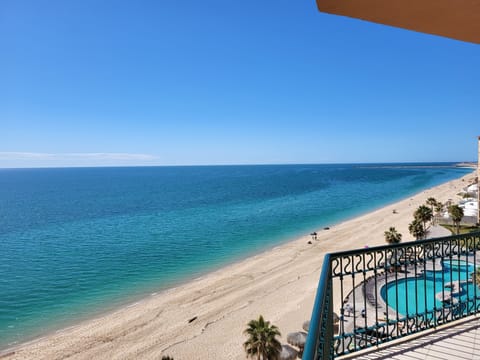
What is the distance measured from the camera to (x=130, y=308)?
22297 millimetres

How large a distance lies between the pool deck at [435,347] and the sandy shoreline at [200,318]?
41.0ft

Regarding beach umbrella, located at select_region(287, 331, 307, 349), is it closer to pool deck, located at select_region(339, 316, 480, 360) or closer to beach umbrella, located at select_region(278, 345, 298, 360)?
beach umbrella, located at select_region(278, 345, 298, 360)

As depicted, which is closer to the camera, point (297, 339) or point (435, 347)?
point (435, 347)

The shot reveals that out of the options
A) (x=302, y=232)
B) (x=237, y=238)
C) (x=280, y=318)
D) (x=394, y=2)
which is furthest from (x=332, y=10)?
(x=302, y=232)

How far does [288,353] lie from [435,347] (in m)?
11.0

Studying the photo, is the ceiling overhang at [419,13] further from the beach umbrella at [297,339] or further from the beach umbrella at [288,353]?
the beach umbrella at [297,339]

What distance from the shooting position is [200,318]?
2008 cm

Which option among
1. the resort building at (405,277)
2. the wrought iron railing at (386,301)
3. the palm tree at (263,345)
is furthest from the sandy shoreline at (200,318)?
the resort building at (405,277)

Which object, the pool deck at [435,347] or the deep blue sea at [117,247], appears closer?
the pool deck at [435,347]

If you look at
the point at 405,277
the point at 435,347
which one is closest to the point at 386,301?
the point at 405,277

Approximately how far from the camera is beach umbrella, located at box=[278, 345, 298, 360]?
45.4 feet

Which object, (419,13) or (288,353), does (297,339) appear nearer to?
(288,353)

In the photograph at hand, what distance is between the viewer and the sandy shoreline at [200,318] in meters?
16.8

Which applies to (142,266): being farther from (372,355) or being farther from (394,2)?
(394,2)
